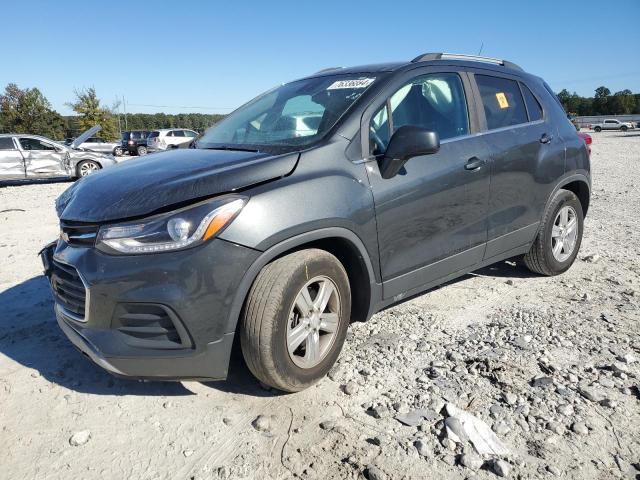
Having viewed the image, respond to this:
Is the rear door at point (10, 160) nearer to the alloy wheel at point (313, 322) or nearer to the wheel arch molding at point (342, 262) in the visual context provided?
the wheel arch molding at point (342, 262)

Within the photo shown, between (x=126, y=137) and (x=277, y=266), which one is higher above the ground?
(x=126, y=137)

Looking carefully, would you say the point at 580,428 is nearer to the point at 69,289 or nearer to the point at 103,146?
the point at 69,289

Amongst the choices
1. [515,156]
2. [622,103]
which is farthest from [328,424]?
[622,103]

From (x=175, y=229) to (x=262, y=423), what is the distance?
108 cm

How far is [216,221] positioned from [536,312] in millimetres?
2717

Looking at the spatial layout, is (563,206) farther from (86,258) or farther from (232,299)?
(86,258)

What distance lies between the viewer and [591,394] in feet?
8.84

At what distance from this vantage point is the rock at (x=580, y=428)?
2395mm

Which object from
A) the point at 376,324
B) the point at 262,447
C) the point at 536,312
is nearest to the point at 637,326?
the point at 536,312

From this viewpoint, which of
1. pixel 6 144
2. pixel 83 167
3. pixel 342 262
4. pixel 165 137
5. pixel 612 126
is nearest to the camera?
pixel 342 262


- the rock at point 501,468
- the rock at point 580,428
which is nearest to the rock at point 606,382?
the rock at point 580,428

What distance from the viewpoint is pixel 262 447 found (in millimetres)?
2383

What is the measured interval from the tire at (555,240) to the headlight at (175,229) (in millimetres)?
3036

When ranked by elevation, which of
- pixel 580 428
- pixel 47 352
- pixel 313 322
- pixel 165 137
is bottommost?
pixel 580 428
